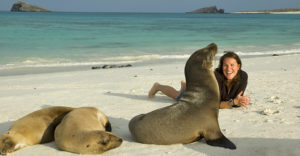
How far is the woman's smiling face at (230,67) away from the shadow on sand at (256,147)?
62.3 inches

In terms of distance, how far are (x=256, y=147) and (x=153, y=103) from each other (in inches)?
120

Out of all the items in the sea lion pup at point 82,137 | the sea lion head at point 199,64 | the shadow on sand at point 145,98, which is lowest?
the shadow on sand at point 145,98

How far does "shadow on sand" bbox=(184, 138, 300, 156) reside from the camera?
4074 millimetres

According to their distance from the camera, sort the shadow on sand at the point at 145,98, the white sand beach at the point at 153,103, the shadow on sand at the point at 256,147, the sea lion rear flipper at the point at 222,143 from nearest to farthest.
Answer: the shadow on sand at the point at 256,147 → the sea lion rear flipper at the point at 222,143 → the white sand beach at the point at 153,103 → the shadow on sand at the point at 145,98

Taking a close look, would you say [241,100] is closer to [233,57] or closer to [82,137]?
[233,57]

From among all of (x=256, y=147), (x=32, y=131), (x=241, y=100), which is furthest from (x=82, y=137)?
(x=241, y=100)

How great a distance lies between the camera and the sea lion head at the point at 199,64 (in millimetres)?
4602

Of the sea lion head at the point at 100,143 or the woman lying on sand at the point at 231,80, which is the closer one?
the sea lion head at the point at 100,143

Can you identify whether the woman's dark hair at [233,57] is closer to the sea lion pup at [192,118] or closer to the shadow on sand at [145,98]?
the sea lion pup at [192,118]

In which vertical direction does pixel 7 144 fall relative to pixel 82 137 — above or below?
below

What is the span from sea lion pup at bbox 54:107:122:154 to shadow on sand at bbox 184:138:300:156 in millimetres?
991

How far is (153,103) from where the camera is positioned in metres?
7.02

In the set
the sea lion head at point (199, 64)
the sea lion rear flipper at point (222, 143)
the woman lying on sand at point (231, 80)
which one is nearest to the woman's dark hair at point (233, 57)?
the woman lying on sand at point (231, 80)

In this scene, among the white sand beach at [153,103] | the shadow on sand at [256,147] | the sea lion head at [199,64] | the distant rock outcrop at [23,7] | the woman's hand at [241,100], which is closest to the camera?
the shadow on sand at [256,147]
